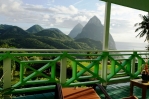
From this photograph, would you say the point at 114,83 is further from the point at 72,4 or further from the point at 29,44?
the point at 72,4

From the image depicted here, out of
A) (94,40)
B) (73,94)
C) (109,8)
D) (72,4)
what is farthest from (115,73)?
(72,4)

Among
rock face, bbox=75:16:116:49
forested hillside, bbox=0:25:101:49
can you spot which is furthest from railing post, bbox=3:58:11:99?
rock face, bbox=75:16:116:49

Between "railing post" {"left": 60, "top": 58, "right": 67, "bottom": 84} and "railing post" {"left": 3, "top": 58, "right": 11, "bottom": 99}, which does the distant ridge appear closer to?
"railing post" {"left": 60, "top": 58, "right": 67, "bottom": 84}

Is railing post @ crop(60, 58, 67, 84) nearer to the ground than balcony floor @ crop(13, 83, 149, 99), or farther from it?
farther from it

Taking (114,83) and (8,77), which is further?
(114,83)

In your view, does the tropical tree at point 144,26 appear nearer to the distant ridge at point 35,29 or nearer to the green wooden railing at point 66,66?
the green wooden railing at point 66,66

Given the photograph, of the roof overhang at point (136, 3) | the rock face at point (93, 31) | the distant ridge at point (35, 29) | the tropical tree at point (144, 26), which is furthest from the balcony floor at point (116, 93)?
the rock face at point (93, 31)

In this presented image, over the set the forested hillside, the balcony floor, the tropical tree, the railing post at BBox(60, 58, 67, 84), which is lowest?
the balcony floor

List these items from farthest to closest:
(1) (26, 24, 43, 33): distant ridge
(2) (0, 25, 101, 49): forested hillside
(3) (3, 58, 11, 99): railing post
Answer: (1) (26, 24, 43, 33): distant ridge → (2) (0, 25, 101, 49): forested hillside → (3) (3, 58, 11, 99): railing post
